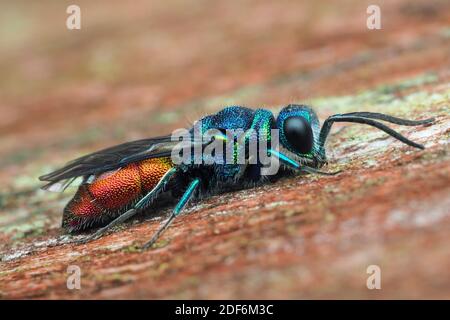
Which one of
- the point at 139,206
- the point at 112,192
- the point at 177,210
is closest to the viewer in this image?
the point at 177,210

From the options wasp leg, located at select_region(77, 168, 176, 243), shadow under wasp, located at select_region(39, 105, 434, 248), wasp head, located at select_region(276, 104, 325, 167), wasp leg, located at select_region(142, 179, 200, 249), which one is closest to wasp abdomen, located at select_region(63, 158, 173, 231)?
shadow under wasp, located at select_region(39, 105, 434, 248)

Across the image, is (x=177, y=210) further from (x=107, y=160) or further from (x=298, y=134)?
(x=298, y=134)

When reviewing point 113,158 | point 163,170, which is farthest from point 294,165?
point 113,158

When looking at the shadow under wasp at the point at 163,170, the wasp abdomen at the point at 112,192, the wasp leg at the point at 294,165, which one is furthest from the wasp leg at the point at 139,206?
the wasp leg at the point at 294,165

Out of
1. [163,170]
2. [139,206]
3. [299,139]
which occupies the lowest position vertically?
[139,206]
